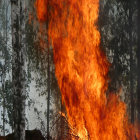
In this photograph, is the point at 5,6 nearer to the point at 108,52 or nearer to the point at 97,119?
the point at 108,52

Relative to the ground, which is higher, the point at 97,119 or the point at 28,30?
the point at 28,30

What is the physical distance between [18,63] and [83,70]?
699 mm

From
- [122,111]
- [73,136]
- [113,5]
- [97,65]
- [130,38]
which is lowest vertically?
[73,136]

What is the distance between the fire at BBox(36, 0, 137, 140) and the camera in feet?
10.7

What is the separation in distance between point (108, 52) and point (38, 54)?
2.55 ft

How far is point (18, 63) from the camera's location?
3.12 metres

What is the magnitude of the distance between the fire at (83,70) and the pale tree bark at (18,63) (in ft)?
1.47

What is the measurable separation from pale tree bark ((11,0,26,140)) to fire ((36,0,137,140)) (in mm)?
448

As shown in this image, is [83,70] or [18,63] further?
[83,70]

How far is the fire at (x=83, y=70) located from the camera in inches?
128

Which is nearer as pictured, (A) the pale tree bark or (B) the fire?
(A) the pale tree bark

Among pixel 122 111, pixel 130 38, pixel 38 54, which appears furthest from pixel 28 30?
pixel 122 111

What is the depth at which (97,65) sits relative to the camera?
10.8 feet

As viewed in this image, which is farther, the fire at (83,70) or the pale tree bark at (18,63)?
the fire at (83,70)
